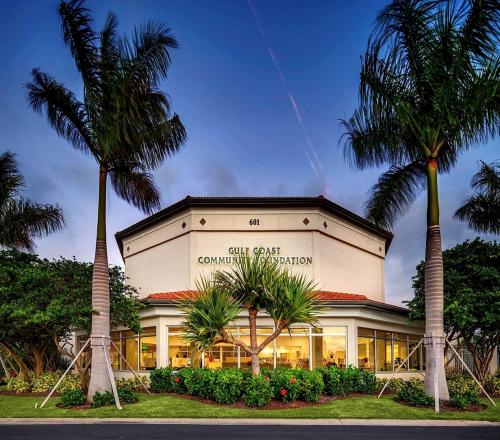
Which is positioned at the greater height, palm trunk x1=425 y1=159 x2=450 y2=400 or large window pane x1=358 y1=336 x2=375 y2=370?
palm trunk x1=425 y1=159 x2=450 y2=400

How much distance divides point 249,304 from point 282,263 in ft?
30.0

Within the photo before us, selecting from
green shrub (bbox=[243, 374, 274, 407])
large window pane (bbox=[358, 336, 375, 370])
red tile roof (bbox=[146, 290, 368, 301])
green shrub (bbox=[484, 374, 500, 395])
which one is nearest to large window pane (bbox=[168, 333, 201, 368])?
red tile roof (bbox=[146, 290, 368, 301])

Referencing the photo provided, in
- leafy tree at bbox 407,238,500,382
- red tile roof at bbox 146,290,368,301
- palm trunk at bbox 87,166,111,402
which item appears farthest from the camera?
red tile roof at bbox 146,290,368,301

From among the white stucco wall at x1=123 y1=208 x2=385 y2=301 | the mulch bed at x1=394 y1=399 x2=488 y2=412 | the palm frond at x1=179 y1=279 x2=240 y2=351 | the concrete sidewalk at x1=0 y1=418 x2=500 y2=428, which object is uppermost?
the white stucco wall at x1=123 y1=208 x2=385 y2=301

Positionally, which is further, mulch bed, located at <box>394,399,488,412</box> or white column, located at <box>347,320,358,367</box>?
white column, located at <box>347,320,358,367</box>

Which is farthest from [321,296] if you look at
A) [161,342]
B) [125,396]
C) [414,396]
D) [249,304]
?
[125,396]

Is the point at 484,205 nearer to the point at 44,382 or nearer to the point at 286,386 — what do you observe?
the point at 286,386

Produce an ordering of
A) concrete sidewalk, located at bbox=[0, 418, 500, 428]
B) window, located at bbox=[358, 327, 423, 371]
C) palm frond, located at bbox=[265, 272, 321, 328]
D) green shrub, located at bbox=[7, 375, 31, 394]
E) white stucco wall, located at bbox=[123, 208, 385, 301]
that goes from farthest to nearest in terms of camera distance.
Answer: white stucco wall, located at bbox=[123, 208, 385, 301], window, located at bbox=[358, 327, 423, 371], green shrub, located at bbox=[7, 375, 31, 394], palm frond, located at bbox=[265, 272, 321, 328], concrete sidewalk, located at bbox=[0, 418, 500, 428]

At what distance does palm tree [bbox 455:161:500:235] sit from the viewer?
23.0 m

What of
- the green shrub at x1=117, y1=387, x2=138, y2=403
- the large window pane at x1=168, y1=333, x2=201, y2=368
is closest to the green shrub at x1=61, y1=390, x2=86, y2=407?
the green shrub at x1=117, y1=387, x2=138, y2=403

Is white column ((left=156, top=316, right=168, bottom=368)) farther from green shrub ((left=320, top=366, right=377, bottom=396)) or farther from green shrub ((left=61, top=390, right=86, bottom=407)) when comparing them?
green shrub ((left=320, top=366, right=377, bottom=396))

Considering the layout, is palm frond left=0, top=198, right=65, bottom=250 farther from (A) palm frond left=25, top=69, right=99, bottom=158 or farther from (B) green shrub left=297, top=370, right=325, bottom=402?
(B) green shrub left=297, top=370, right=325, bottom=402

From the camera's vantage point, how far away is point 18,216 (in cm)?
2550

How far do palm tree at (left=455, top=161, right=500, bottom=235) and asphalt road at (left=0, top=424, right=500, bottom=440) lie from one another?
1201 cm
